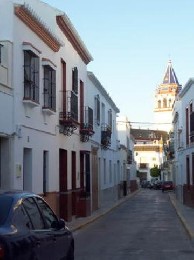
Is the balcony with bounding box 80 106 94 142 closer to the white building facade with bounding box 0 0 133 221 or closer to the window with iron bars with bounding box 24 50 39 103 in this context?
the white building facade with bounding box 0 0 133 221

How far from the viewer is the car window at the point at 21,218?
646cm

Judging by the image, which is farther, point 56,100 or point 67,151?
point 67,151

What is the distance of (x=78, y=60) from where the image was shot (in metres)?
26.5

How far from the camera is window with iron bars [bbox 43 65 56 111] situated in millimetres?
19156

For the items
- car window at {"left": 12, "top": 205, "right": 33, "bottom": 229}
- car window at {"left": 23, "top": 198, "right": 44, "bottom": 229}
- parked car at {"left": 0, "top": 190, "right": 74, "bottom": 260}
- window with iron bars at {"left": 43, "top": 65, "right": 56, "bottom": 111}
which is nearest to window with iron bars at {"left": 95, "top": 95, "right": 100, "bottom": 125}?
window with iron bars at {"left": 43, "top": 65, "right": 56, "bottom": 111}

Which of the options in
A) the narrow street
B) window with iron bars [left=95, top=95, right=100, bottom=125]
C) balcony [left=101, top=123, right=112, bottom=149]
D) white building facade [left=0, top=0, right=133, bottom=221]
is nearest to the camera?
the narrow street

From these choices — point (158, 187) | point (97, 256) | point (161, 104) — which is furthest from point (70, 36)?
point (161, 104)

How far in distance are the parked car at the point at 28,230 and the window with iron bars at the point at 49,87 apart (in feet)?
36.8

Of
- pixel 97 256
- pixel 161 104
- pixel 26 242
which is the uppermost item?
pixel 161 104

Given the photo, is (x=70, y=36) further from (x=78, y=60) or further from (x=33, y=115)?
(x=33, y=115)

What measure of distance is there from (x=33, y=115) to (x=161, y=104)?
102875 mm

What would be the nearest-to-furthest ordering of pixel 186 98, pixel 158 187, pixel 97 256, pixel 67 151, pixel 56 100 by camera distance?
pixel 97 256 < pixel 56 100 < pixel 67 151 < pixel 186 98 < pixel 158 187

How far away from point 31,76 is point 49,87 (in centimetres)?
239

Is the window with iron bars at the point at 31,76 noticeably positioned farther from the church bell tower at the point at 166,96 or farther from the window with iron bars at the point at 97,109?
the church bell tower at the point at 166,96
